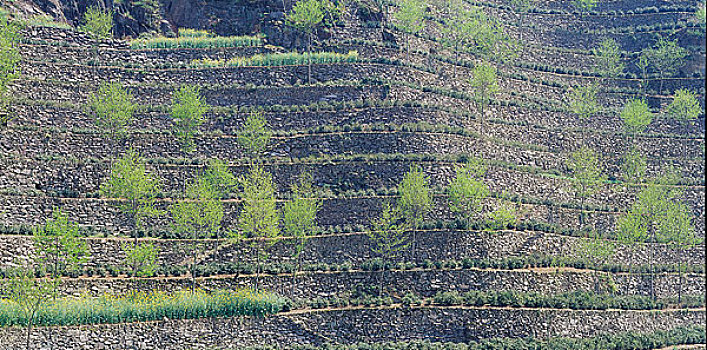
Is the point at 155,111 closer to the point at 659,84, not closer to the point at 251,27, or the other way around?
the point at 251,27

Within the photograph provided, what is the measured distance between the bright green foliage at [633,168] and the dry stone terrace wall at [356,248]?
10356 mm

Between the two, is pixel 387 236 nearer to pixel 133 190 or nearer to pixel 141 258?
pixel 141 258

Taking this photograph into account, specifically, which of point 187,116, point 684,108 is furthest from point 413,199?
point 684,108

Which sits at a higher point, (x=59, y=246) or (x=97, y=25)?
(x=97, y=25)

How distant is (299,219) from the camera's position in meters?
58.8

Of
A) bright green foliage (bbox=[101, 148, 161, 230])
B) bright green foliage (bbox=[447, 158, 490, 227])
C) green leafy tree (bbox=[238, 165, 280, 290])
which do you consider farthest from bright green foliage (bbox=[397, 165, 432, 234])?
bright green foliage (bbox=[101, 148, 161, 230])

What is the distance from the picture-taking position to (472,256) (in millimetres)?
60469

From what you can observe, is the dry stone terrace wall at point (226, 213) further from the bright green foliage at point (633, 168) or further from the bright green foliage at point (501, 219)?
the bright green foliage at point (633, 168)

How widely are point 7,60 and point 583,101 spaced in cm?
3840

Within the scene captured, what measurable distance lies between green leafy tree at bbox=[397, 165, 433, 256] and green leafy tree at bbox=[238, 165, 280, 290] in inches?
269

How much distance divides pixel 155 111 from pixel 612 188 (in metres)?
28.5

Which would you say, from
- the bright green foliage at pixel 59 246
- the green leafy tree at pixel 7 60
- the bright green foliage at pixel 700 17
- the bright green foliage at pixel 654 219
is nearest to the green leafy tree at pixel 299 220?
the bright green foliage at pixel 59 246

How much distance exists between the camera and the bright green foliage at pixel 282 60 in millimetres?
72250

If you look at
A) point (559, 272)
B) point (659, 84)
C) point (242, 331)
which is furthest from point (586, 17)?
point (242, 331)
